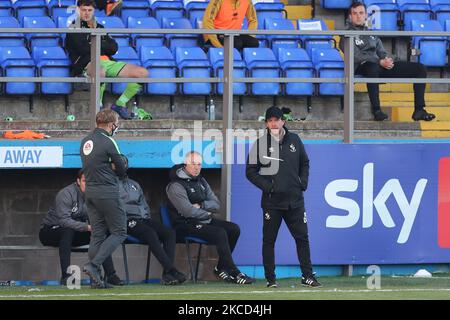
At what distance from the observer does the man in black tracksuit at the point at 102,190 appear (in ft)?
42.4

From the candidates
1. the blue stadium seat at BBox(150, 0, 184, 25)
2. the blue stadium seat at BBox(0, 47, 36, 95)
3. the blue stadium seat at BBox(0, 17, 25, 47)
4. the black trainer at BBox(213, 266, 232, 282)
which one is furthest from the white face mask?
the blue stadium seat at BBox(150, 0, 184, 25)

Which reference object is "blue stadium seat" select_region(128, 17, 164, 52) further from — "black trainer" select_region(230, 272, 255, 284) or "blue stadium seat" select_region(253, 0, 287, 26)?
"black trainer" select_region(230, 272, 255, 284)

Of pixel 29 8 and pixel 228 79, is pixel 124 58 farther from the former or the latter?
pixel 29 8

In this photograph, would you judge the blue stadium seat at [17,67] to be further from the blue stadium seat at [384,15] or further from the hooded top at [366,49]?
the blue stadium seat at [384,15]

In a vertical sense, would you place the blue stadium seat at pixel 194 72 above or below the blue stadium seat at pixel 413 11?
below

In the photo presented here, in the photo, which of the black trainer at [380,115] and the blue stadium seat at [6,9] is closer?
the black trainer at [380,115]

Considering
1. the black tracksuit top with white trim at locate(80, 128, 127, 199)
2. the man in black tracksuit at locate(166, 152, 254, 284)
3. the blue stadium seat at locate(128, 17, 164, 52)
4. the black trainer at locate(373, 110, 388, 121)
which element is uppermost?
the blue stadium seat at locate(128, 17, 164, 52)

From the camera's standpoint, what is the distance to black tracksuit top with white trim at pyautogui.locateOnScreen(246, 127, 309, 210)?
13.3m

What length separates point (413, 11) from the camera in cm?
1791

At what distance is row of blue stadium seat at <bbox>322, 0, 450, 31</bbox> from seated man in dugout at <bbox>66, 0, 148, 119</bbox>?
3.91 metres

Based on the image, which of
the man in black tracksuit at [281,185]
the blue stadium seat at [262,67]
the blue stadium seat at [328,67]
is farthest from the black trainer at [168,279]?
the blue stadium seat at [328,67]

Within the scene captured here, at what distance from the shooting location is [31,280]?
15.1 m

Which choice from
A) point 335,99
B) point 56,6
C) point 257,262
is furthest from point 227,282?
point 56,6

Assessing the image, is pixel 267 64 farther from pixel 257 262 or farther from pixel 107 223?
pixel 107 223
